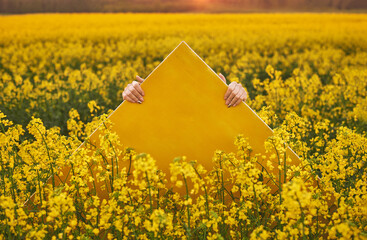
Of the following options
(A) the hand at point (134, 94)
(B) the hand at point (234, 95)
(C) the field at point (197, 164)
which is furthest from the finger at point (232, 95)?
(A) the hand at point (134, 94)

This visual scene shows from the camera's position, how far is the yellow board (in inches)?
102

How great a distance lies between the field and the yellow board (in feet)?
0.80

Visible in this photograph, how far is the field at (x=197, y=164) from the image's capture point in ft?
5.70

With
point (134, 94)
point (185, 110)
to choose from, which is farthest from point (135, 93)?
point (185, 110)

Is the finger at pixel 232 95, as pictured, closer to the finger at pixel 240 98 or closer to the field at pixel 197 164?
the finger at pixel 240 98

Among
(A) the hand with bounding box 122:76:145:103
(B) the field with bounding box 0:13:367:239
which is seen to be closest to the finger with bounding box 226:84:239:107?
(B) the field with bounding box 0:13:367:239

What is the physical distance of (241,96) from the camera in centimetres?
248

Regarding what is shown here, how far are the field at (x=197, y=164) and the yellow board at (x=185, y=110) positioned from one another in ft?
0.80

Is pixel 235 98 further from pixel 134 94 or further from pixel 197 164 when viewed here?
pixel 134 94

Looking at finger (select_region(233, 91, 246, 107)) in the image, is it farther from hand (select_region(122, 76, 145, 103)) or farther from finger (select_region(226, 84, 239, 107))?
hand (select_region(122, 76, 145, 103))

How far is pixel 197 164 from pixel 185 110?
18.0 inches

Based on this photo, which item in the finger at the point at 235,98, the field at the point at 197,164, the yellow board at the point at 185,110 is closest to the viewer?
the field at the point at 197,164

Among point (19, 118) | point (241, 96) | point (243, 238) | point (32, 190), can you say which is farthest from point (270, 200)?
point (19, 118)

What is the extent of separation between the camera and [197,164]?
266 cm
